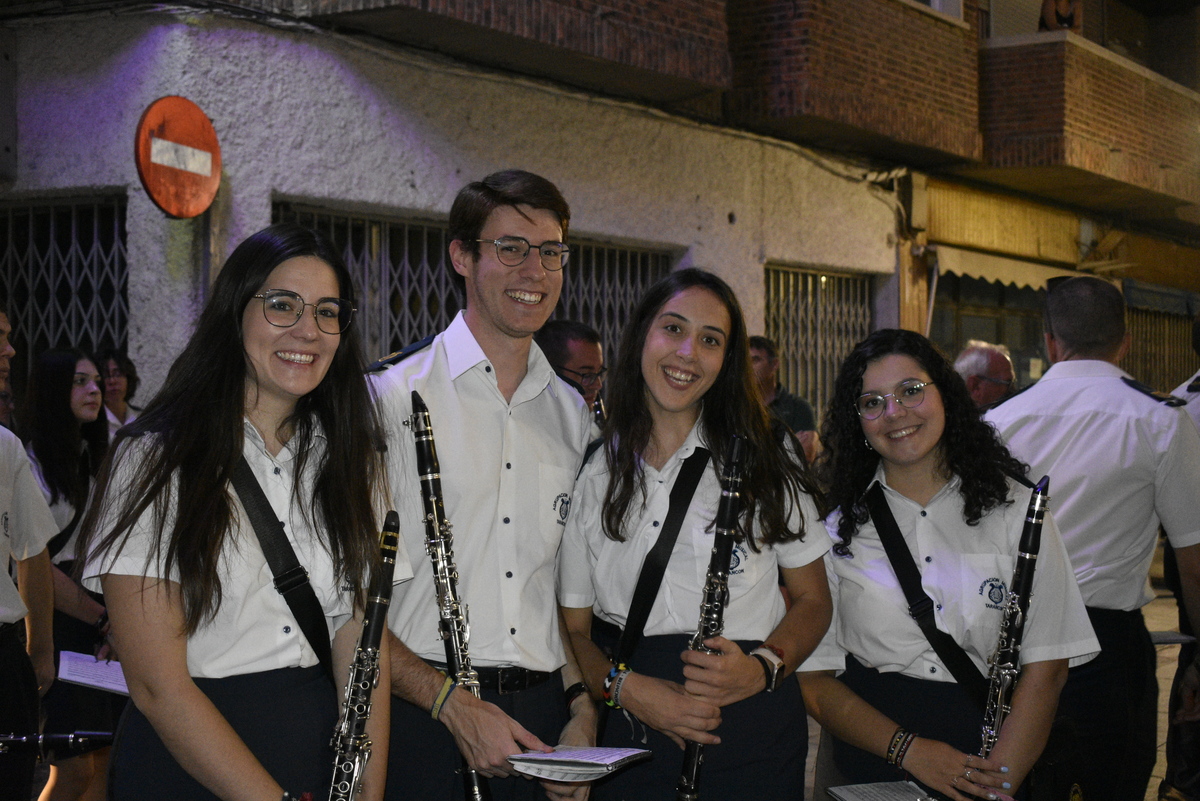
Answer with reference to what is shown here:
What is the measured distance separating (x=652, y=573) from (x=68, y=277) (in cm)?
511

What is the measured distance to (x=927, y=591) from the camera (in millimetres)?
3123

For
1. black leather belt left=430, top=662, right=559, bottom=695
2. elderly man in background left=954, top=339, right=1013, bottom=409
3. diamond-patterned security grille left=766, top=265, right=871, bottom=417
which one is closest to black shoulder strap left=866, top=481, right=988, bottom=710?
black leather belt left=430, top=662, right=559, bottom=695

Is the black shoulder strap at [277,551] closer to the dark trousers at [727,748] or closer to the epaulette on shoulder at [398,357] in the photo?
the epaulette on shoulder at [398,357]

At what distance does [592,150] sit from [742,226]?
1896 millimetres

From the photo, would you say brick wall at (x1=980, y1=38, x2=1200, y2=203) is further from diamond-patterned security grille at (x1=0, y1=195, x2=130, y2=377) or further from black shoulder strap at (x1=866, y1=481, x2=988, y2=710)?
black shoulder strap at (x1=866, y1=481, x2=988, y2=710)

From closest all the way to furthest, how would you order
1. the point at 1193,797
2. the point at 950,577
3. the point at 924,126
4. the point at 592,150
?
1. the point at 950,577
2. the point at 1193,797
3. the point at 592,150
4. the point at 924,126

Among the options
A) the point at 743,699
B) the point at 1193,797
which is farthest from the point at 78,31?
the point at 1193,797

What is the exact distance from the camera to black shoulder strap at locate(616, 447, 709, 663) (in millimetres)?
3010

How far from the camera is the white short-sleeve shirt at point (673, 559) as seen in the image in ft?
10.00

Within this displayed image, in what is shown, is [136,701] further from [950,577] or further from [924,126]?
[924,126]

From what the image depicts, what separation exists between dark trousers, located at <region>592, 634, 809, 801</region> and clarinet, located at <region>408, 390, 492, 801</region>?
401 mm

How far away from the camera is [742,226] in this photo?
9.92 meters

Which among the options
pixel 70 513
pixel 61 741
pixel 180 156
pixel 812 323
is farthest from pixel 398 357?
pixel 812 323

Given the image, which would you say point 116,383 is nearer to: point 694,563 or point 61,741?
point 61,741
